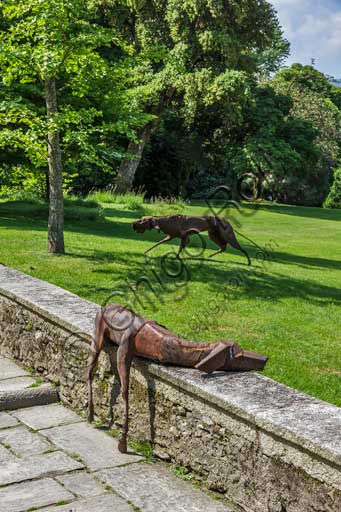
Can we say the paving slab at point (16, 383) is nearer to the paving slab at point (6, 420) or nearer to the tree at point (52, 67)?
the paving slab at point (6, 420)

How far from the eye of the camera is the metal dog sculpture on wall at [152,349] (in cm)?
404

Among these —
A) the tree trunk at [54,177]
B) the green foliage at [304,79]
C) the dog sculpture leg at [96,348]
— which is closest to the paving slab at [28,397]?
the dog sculpture leg at [96,348]

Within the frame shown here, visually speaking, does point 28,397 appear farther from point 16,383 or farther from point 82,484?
point 82,484

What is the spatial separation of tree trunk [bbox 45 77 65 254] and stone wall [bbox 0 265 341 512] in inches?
238

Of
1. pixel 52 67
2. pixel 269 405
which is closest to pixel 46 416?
pixel 269 405

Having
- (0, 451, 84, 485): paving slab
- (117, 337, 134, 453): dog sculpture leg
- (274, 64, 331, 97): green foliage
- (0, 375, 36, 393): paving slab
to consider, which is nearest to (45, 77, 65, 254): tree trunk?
(0, 375, 36, 393): paving slab

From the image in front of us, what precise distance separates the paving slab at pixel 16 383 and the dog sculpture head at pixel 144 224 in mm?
3943

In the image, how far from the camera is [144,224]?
370 inches

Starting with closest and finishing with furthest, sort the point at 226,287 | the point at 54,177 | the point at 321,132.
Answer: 1. the point at 226,287
2. the point at 54,177
3. the point at 321,132

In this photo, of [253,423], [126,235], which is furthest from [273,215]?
[253,423]

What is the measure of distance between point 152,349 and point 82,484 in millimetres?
928

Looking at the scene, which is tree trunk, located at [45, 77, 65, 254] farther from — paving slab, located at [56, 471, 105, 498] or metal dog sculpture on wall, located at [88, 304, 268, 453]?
paving slab, located at [56, 471, 105, 498]

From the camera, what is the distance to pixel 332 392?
5.34 m

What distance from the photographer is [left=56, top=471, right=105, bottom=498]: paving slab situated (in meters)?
3.74
